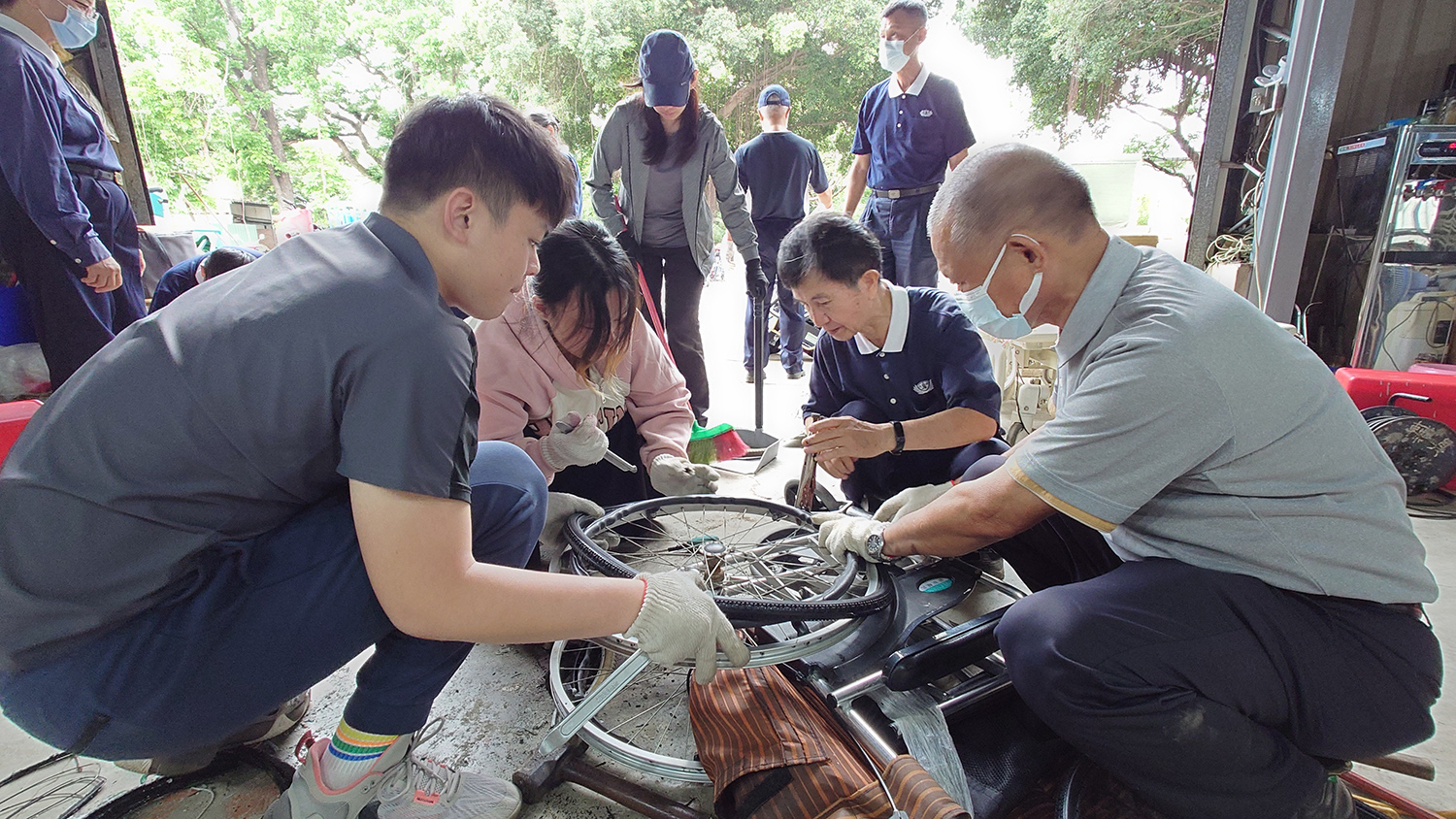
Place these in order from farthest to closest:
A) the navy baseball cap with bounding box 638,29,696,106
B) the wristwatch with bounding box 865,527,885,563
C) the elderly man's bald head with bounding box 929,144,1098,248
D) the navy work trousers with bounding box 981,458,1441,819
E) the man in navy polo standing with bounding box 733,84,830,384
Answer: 1. the man in navy polo standing with bounding box 733,84,830,384
2. the navy baseball cap with bounding box 638,29,696,106
3. the wristwatch with bounding box 865,527,885,563
4. the elderly man's bald head with bounding box 929,144,1098,248
5. the navy work trousers with bounding box 981,458,1441,819

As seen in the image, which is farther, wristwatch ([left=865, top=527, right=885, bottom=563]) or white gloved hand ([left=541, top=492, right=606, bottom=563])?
white gloved hand ([left=541, top=492, right=606, bottom=563])

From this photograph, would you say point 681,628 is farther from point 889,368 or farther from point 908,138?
point 908,138

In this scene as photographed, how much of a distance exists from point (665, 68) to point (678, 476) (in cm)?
227

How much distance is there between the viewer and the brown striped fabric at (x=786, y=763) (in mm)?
1153

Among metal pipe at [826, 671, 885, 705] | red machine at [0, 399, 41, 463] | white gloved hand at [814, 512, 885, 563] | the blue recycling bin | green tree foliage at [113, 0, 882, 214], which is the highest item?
green tree foliage at [113, 0, 882, 214]

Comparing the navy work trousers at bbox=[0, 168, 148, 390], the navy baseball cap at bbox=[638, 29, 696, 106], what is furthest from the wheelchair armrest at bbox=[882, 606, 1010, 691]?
the navy work trousers at bbox=[0, 168, 148, 390]

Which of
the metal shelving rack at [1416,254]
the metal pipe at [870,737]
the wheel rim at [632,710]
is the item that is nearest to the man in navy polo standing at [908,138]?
the metal shelving rack at [1416,254]

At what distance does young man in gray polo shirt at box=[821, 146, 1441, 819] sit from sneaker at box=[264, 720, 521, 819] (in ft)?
3.52

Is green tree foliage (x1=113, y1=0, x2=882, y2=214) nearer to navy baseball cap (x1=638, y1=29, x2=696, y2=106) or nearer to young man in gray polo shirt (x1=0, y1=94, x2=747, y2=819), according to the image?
navy baseball cap (x1=638, y1=29, x2=696, y2=106)

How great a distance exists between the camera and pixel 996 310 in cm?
149

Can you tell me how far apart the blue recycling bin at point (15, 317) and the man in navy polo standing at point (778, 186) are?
3.85m

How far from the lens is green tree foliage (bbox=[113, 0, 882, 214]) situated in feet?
43.4

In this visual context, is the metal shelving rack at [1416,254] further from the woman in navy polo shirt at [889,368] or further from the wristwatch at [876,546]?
the wristwatch at [876,546]

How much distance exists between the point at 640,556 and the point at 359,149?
1942 cm
